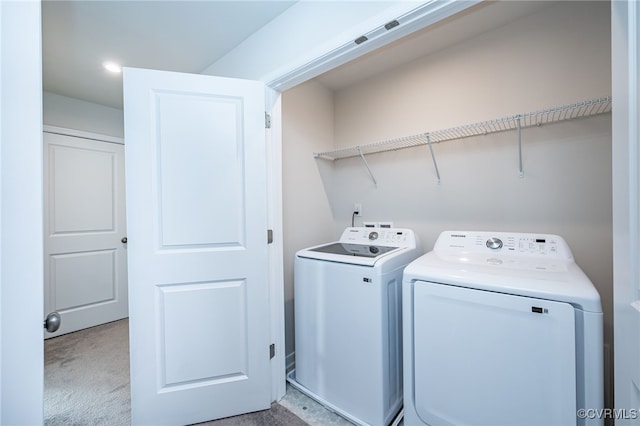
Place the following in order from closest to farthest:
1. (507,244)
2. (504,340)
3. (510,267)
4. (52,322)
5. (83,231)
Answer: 1. (52,322)
2. (504,340)
3. (510,267)
4. (507,244)
5. (83,231)

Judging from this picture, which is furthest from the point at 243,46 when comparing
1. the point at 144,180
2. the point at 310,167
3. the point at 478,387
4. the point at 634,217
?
the point at 478,387

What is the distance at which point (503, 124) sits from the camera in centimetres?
164

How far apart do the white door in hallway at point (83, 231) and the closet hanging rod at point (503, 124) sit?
8.23ft

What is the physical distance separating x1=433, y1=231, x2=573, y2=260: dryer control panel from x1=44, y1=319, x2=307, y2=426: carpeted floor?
54.6 inches

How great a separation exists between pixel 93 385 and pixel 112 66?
8.12 feet

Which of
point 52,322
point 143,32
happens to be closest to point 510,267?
point 52,322

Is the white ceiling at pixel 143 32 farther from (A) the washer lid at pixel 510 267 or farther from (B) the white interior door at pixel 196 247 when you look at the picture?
(A) the washer lid at pixel 510 267

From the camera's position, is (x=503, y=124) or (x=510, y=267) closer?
(x=510, y=267)

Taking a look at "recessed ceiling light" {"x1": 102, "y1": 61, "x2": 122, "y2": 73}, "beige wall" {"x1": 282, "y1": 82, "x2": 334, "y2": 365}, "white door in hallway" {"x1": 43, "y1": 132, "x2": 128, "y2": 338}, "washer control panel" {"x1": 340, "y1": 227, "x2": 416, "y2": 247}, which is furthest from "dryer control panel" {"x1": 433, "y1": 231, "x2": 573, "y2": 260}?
"white door in hallway" {"x1": 43, "y1": 132, "x2": 128, "y2": 338}

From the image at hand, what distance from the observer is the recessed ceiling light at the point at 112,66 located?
2.10 meters

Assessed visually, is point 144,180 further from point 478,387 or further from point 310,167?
point 478,387

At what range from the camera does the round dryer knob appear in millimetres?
1475

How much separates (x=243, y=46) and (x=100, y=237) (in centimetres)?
265

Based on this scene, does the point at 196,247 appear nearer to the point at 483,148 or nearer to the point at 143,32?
the point at 143,32
